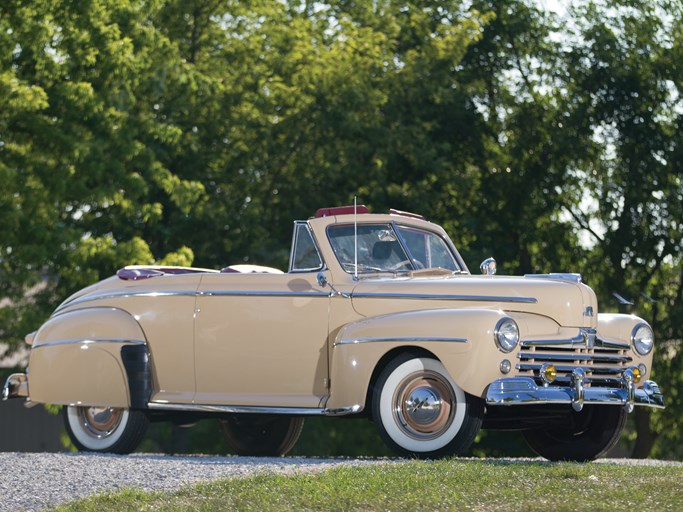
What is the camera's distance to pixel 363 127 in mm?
28125

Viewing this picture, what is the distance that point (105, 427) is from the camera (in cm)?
1214

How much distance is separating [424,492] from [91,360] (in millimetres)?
4558

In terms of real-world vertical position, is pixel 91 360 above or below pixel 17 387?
above

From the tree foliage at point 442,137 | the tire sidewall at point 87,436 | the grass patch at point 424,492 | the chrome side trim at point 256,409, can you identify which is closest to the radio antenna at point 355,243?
the chrome side trim at point 256,409

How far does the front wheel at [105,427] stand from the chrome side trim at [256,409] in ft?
1.46

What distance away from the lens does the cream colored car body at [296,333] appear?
33.7 feet

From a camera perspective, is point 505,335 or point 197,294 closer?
point 505,335

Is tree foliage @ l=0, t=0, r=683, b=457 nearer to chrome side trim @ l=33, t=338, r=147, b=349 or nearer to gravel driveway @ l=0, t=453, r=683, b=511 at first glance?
chrome side trim @ l=33, t=338, r=147, b=349

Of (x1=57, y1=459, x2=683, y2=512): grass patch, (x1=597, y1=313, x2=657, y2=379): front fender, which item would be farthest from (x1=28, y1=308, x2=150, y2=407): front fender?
(x1=597, y1=313, x2=657, y2=379): front fender

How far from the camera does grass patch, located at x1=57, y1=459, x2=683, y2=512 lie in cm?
795

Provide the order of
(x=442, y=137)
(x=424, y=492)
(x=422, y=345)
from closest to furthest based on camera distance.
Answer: (x=424, y=492) → (x=422, y=345) → (x=442, y=137)

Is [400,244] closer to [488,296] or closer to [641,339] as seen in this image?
[488,296]

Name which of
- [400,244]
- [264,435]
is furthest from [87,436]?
[400,244]

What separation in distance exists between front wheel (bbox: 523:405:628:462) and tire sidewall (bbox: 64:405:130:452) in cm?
367
